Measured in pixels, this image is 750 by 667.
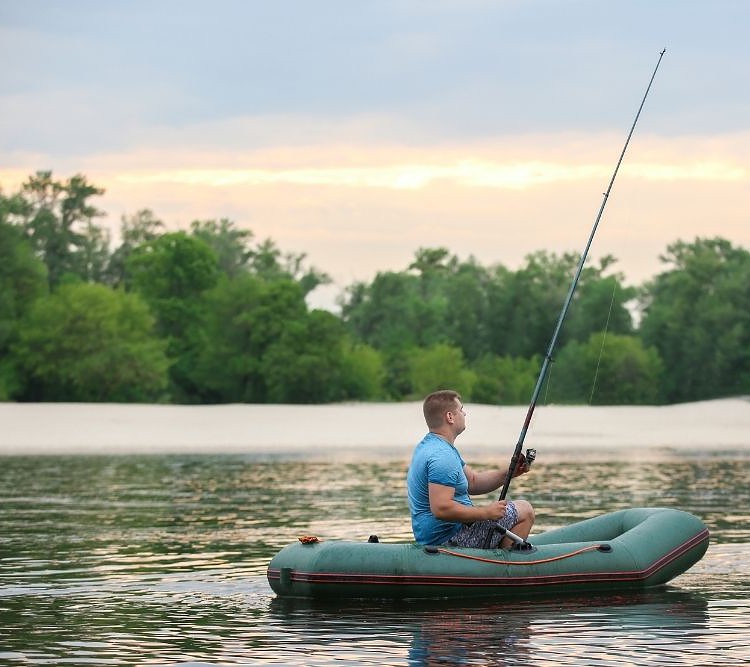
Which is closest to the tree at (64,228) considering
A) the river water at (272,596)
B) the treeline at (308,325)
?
the treeline at (308,325)

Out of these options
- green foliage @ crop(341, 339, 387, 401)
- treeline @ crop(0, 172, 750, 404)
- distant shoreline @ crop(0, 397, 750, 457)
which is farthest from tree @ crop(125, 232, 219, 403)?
distant shoreline @ crop(0, 397, 750, 457)

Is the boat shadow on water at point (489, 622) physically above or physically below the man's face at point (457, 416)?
below

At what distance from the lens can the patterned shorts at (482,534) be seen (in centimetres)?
1251

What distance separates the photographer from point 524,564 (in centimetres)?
1241

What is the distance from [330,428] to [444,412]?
3755 centimetres

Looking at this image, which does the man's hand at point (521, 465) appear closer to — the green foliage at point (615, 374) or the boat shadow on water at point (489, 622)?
the boat shadow on water at point (489, 622)

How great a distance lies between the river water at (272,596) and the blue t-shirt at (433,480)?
2.00 feet

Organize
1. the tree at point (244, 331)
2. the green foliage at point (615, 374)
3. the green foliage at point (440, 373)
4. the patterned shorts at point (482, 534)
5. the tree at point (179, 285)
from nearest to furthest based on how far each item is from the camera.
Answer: the patterned shorts at point (482, 534), the tree at point (244, 331), the tree at point (179, 285), the green foliage at point (440, 373), the green foliage at point (615, 374)

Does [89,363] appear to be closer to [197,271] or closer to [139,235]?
[197,271]

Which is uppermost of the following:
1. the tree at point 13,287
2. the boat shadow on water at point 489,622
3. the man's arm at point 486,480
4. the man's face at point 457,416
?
the tree at point 13,287

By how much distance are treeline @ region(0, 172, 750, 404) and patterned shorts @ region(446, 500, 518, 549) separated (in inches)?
1854

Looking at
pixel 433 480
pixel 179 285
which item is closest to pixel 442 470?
pixel 433 480

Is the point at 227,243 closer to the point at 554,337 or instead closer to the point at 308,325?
the point at 308,325

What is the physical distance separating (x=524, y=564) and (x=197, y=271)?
57.4 meters
